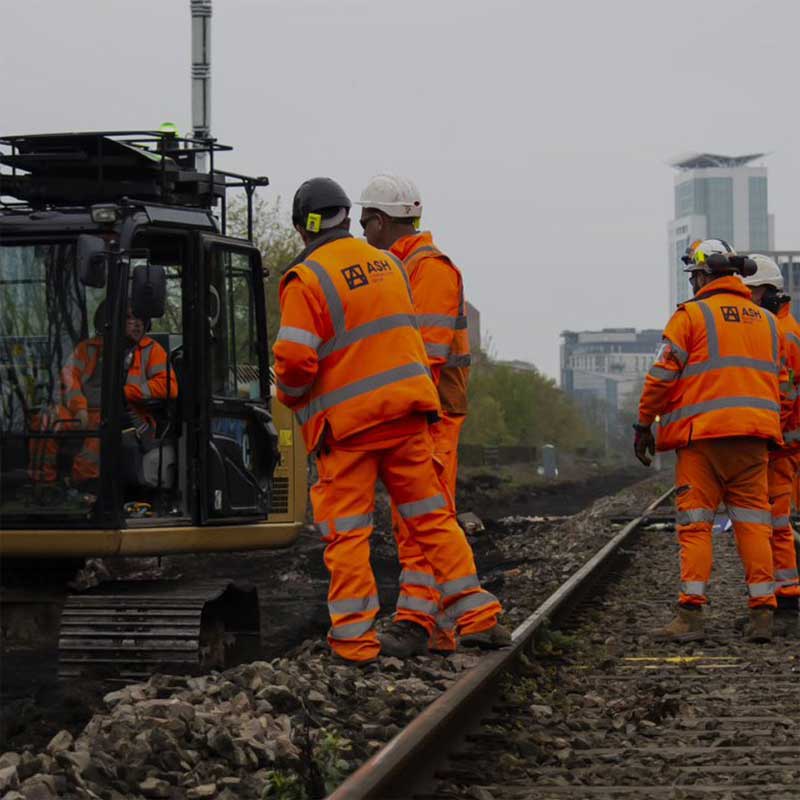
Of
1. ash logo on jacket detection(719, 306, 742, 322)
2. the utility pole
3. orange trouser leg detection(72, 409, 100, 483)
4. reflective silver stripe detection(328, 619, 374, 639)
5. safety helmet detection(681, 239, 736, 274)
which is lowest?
reflective silver stripe detection(328, 619, 374, 639)

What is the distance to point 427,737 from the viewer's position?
550 centimetres

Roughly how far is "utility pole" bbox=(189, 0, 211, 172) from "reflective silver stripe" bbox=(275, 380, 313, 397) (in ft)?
33.7

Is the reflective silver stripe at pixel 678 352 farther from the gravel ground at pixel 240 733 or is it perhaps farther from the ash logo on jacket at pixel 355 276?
the ash logo on jacket at pixel 355 276

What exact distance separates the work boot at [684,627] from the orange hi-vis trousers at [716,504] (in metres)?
0.06

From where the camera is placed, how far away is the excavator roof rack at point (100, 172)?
368 inches

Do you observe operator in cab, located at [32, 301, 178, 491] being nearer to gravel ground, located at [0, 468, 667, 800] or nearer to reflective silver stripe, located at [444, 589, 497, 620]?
gravel ground, located at [0, 468, 667, 800]

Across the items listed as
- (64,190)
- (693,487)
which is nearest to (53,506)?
(64,190)

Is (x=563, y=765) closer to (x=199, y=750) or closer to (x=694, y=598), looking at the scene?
(x=199, y=750)

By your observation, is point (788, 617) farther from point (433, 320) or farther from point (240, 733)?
point (240, 733)

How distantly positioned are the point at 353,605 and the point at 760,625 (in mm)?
2758

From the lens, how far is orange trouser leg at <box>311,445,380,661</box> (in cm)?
714

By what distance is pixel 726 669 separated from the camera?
26.0ft

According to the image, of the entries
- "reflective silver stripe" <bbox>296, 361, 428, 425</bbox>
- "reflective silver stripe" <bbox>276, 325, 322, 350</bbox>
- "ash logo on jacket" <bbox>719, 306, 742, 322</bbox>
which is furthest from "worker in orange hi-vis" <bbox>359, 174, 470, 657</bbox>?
"ash logo on jacket" <bbox>719, 306, 742, 322</bbox>

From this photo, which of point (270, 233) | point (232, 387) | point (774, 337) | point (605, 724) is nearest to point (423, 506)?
point (605, 724)
